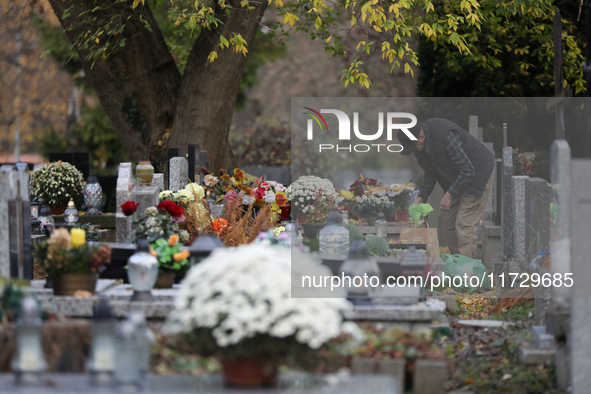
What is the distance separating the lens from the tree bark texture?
12.1 m

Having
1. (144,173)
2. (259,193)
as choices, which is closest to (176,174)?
(259,193)

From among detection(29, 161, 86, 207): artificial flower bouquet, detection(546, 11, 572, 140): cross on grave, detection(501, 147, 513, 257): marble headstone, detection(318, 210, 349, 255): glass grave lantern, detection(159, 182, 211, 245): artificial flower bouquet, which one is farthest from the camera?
detection(29, 161, 86, 207): artificial flower bouquet

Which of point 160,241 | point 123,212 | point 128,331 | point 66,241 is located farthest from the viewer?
point 123,212

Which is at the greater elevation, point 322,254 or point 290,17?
point 290,17

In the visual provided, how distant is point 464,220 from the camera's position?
33.3 feet

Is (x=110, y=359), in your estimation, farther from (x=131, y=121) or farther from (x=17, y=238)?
(x=131, y=121)

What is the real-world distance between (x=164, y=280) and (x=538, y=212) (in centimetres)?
375

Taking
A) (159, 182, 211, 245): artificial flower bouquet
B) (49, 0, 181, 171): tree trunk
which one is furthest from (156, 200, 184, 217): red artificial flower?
(49, 0, 181, 171): tree trunk

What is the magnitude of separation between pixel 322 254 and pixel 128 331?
3.10m

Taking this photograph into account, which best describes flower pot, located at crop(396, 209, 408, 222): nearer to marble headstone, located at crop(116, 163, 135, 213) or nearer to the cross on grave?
the cross on grave

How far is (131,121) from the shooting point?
41.8 ft

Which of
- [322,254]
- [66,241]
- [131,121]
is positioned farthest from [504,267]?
[131,121]

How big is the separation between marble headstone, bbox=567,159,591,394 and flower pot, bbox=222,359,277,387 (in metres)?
2.25

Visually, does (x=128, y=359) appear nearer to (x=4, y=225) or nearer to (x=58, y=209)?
(x=4, y=225)
